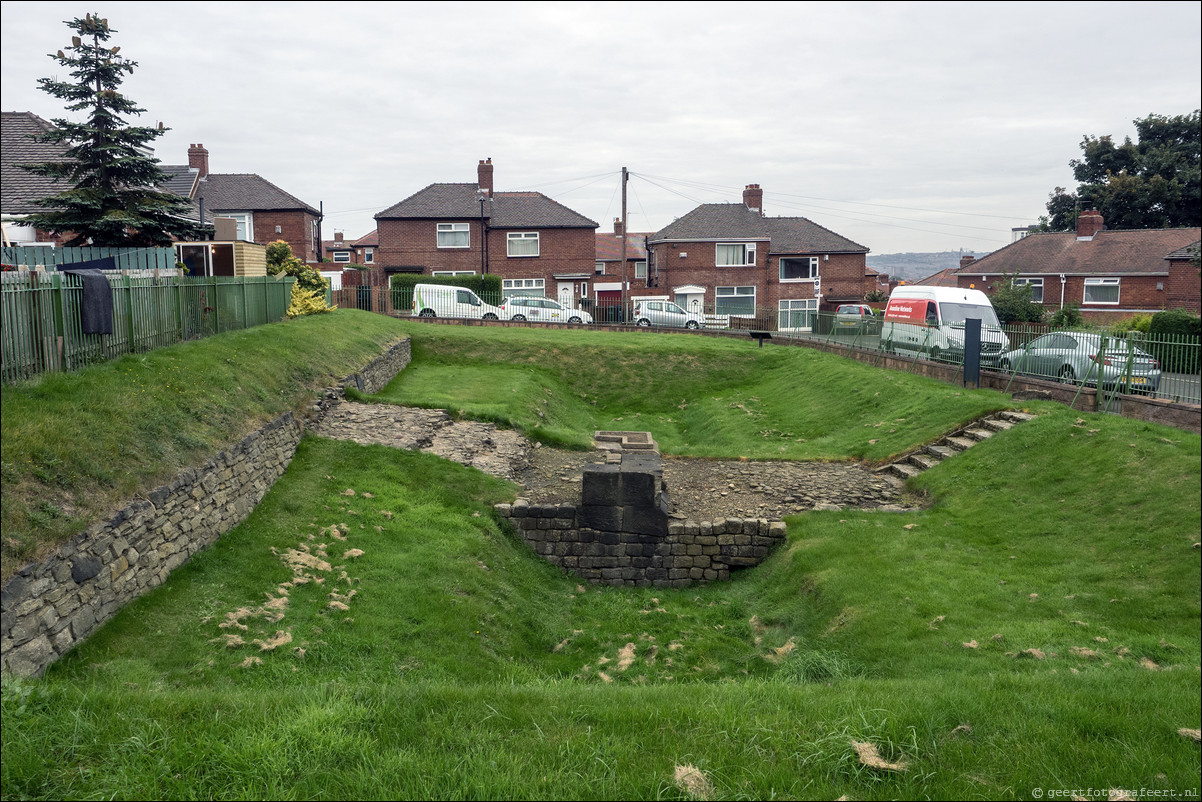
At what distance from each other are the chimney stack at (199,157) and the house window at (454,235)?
1496 cm

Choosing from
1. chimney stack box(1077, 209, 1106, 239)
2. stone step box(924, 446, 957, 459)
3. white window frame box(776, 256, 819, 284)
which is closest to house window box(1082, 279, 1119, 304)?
chimney stack box(1077, 209, 1106, 239)

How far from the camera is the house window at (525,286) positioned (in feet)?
171

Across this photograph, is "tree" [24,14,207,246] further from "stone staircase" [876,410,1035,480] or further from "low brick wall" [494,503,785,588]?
"stone staircase" [876,410,1035,480]

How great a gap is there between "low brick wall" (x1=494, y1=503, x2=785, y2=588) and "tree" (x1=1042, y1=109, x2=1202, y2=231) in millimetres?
52064

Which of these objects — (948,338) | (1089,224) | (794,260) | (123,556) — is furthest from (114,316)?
(1089,224)

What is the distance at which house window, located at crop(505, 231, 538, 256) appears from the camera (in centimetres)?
5175

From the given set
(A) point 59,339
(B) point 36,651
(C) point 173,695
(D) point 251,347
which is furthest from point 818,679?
(D) point 251,347

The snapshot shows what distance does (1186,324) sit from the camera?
2806 cm

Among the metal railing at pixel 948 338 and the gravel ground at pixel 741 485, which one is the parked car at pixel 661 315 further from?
the gravel ground at pixel 741 485

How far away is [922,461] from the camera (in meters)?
16.8

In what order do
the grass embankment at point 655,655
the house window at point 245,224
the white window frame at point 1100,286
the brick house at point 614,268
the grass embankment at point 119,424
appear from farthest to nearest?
the brick house at point 614,268 → the house window at point 245,224 → the white window frame at point 1100,286 → the grass embankment at point 119,424 → the grass embankment at point 655,655

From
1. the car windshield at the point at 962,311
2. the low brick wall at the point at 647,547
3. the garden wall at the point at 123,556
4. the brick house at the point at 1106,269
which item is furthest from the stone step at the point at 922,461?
the brick house at the point at 1106,269

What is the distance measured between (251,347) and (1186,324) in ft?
99.5

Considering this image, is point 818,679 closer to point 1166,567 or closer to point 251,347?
point 1166,567
